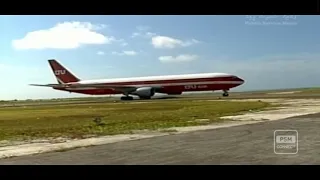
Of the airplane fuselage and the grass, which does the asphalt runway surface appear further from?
the grass

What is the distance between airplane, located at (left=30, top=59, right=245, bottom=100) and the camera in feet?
19.7

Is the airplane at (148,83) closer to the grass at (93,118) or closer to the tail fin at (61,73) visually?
the tail fin at (61,73)

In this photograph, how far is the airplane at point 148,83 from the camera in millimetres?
5992

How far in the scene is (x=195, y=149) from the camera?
18.0 ft

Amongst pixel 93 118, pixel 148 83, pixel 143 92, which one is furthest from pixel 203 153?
pixel 143 92

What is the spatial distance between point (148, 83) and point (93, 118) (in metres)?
3.53

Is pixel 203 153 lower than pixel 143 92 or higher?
lower

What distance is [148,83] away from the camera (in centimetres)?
716

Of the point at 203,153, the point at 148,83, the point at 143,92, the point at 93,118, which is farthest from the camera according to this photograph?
the point at 143,92

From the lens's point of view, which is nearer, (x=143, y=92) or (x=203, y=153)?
(x=203, y=153)

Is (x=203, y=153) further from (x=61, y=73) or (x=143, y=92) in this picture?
(x=143, y=92)
